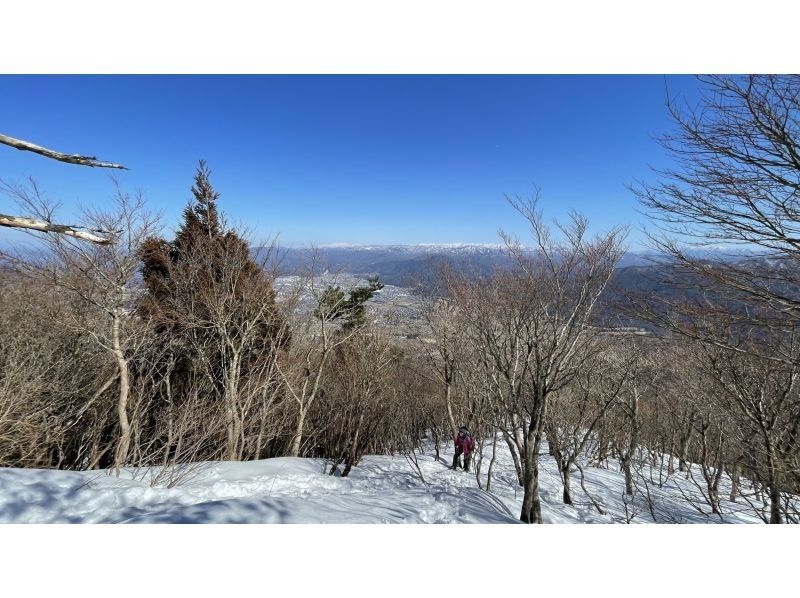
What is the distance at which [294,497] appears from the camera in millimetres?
4328

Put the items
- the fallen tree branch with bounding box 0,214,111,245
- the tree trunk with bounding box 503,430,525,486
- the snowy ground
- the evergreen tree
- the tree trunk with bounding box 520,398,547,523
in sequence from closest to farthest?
1. the fallen tree branch with bounding box 0,214,111,245
2. the snowy ground
3. the tree trunk with bounding box 520,398,547,523
4. the tree trunk with bounding box 503,430,525,486
5. the evergreen tree

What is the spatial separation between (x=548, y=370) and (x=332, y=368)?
1078cm

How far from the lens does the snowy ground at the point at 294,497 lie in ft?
11.1

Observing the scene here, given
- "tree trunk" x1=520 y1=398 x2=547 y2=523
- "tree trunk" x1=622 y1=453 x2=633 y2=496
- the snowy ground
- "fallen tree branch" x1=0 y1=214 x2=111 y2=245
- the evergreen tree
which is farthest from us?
the evergreen tree

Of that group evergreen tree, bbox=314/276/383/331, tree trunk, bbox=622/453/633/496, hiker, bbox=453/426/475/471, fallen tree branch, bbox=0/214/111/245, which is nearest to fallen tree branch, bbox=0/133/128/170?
fallen tree branch, bbox=0/214/111/245

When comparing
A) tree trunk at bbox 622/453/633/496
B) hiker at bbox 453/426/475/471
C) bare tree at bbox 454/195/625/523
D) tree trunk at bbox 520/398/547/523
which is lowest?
tree trunk at bbox 622/453/633/496

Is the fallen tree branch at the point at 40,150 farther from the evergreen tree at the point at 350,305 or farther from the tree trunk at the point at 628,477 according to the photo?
the tree trunk at the point at 628,477

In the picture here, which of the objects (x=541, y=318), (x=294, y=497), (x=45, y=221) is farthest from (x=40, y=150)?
(x=541, y=318)

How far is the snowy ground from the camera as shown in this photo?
11.1 feet

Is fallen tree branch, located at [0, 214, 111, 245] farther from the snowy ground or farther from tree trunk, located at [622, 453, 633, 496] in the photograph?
tree trunk, located at [622, 453, 633, 496]

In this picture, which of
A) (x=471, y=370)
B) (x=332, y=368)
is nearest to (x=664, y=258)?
(x=471, y=370)

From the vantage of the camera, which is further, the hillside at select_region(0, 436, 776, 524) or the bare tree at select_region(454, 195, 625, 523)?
the bare tree at select_region(454, 195, 625, 523)

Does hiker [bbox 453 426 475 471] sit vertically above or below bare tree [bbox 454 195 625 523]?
below

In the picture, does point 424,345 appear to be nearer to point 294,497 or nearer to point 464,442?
point 464,442
